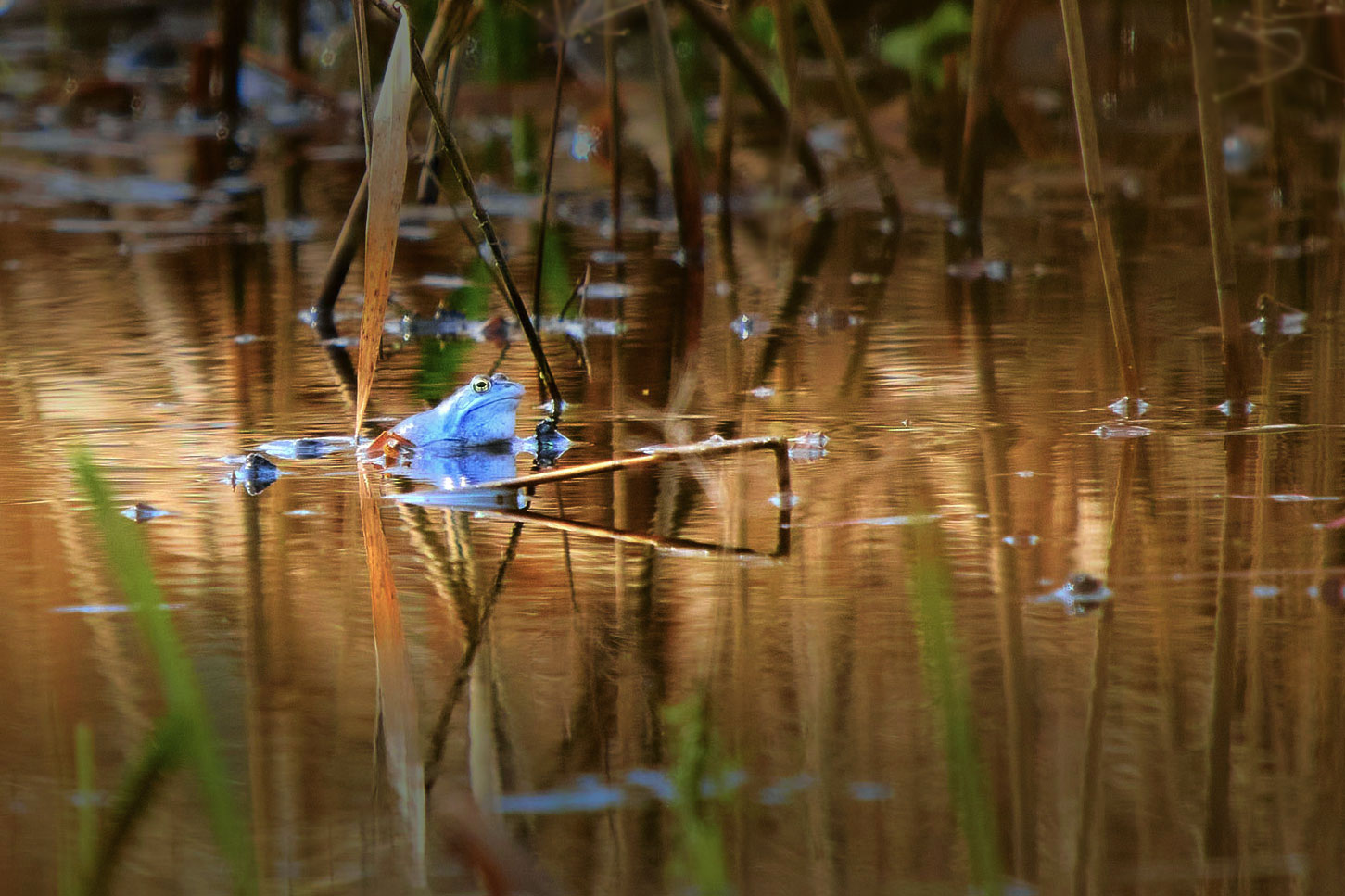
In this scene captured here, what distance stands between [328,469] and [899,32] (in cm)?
507

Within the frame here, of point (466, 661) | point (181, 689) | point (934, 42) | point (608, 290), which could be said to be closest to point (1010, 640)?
point (466, 661)

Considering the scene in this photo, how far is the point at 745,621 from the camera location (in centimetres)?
144

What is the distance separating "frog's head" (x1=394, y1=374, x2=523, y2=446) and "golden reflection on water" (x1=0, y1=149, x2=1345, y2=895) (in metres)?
0.11

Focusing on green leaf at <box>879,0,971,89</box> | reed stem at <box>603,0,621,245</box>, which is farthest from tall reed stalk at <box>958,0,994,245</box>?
green leaf at <box>879,0,971,89</box>

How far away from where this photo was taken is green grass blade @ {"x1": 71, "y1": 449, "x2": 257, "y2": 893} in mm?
1059

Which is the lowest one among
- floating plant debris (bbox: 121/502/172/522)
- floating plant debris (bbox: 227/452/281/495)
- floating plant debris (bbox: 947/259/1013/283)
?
floating plant debris (bbox: 121/502/172/522)

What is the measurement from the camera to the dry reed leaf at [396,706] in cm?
110

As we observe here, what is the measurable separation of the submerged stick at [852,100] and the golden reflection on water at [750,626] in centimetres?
84

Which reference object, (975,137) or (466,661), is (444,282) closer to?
(975,137)

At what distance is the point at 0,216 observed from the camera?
4367 mm

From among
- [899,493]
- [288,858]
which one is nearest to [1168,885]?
[288,858]

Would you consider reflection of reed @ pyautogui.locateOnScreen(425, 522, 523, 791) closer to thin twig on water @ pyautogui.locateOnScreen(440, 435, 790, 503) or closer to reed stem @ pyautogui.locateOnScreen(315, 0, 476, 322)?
thin twig on water @ pyautogui.locateOnScreen(440, 435, 790, 503)

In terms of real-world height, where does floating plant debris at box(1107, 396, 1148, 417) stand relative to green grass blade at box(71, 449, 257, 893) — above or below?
above

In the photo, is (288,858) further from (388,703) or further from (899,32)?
(899,32)
